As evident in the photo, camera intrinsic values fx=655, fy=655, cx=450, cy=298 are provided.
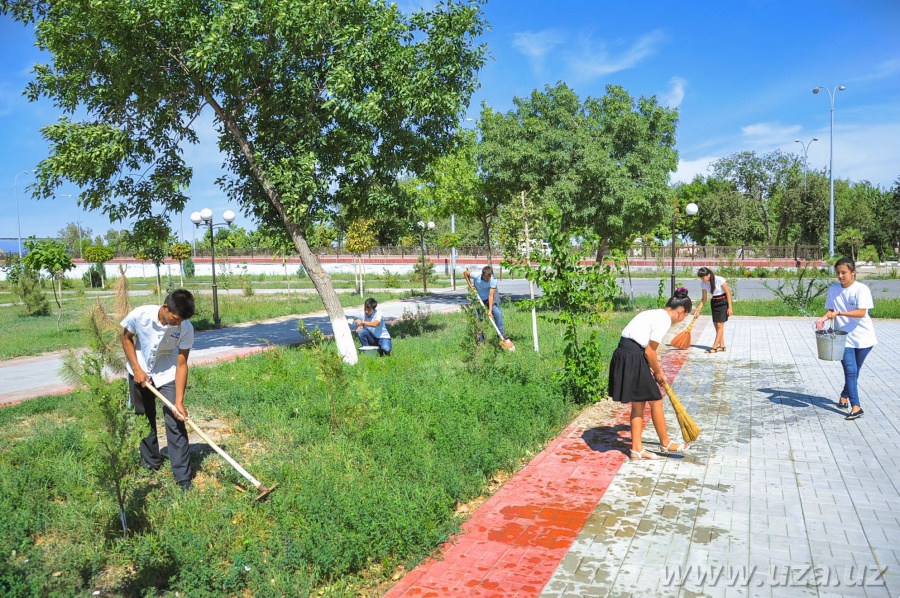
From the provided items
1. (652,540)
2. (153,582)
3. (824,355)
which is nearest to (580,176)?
(824,355)

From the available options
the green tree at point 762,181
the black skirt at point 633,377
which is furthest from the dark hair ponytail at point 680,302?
the green tree at point 762,181

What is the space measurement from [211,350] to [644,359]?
9.82 m

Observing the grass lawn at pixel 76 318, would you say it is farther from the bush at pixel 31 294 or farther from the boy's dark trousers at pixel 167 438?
the boy's dark trousers at pixel 167 438

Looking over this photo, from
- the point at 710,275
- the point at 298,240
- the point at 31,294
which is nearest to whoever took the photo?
the point at 298,240

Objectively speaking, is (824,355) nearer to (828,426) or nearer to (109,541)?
(828,426)

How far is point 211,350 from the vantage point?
13.1 meters

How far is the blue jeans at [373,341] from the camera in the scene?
10662 mm

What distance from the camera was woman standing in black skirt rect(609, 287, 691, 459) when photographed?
569 cm

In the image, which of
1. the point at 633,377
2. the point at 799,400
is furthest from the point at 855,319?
the point at 633,377

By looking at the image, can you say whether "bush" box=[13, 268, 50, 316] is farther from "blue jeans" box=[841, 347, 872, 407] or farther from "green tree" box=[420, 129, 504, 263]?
"blue jeans" box=[841, 347, 872, 407]

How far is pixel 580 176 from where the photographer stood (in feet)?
58.2

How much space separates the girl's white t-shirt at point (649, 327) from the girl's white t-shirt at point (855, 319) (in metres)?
2.65

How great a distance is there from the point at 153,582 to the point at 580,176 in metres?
15.7

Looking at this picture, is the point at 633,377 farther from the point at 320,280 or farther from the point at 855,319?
the point at 320,280
